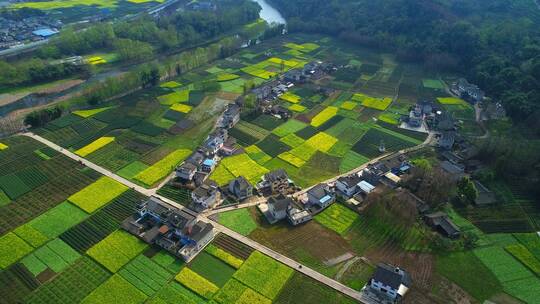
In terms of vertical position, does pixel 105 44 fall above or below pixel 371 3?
below

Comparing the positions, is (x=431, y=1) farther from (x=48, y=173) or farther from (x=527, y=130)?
(x=48, y=173)

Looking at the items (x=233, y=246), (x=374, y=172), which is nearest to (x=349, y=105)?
(x=374, y=172)

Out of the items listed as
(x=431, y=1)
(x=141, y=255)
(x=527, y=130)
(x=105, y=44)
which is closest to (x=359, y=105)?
(x=527, y=130)

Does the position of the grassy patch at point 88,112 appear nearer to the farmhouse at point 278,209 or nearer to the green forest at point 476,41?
the farmhouse at point 278,209

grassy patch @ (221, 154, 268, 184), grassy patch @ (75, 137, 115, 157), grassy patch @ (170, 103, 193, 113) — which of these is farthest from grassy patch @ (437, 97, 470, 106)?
grassy patch @ (75, 137, 115, 157)

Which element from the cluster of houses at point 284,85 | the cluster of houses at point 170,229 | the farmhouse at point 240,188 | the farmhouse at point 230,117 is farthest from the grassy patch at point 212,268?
the cluster of houses at point 284,85

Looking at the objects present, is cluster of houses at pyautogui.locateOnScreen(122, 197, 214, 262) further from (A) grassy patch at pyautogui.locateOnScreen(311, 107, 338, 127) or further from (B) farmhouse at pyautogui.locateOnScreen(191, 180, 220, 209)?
(A) grassy patch at pyautogui.locateOnScreen(311, 107, 338, 127)
